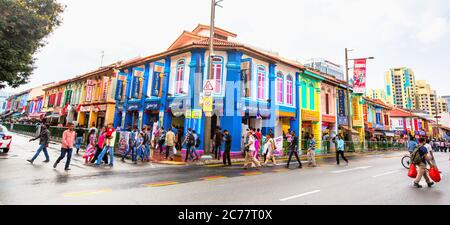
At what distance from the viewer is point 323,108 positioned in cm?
2378

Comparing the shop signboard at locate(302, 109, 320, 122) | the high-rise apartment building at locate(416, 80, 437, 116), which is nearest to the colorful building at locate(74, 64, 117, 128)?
the shop signboard at locate(302, 109, 320, 122)

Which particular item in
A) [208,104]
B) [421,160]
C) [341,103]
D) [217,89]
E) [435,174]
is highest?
[341,103]

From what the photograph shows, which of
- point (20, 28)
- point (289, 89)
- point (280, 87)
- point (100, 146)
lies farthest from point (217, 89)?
point (20, 28)

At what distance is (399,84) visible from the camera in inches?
2702

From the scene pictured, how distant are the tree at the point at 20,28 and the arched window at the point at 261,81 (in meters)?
13.5

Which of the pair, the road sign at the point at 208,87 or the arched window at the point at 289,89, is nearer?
the road sign at the point at 208,87

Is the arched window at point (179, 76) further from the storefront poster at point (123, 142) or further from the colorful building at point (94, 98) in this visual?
the colorful building at point (94, 98)

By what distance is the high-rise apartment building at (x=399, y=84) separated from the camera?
66250mm

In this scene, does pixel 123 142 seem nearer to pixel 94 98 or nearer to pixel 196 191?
pixel 196 191

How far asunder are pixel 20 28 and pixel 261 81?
1474 centimetres

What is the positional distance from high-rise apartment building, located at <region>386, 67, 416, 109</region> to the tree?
263 ft

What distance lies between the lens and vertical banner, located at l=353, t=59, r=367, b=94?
63.0 feet

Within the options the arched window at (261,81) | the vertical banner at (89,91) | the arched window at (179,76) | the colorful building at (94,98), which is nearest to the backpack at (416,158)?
the arched window at (261,81)
